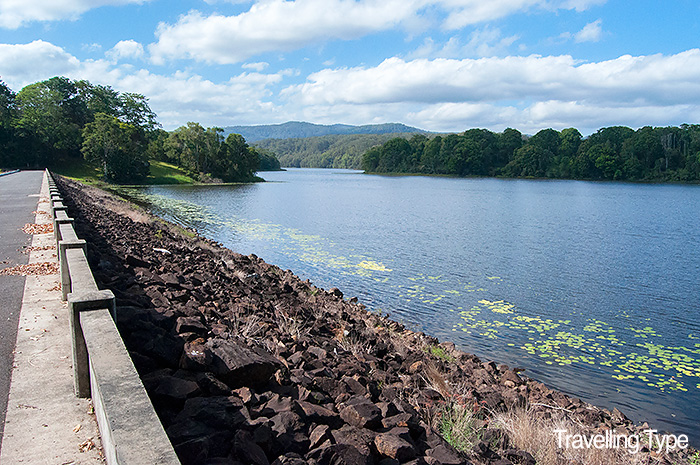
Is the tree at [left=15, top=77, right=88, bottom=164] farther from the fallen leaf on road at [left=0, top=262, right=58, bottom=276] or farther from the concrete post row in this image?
the concrete post row

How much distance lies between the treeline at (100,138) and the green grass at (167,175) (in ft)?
6.60

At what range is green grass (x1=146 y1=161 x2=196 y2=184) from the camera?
92312 mm

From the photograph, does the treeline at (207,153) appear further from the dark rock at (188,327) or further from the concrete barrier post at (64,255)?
the dark rock at (188,327)

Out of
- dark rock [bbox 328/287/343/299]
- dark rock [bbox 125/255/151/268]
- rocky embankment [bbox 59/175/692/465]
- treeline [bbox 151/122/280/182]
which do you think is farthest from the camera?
treeline [bbox 151/122/280/182]

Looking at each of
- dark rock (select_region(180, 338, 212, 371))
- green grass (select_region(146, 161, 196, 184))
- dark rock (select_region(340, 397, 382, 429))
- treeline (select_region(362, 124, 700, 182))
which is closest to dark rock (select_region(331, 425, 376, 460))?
dark rock (select_region(340, 397, 382, 429))

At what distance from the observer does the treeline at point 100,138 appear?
84.0 meters

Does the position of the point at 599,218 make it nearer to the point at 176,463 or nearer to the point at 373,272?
the point at 373,272

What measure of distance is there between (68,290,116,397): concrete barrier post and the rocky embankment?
1.66ft

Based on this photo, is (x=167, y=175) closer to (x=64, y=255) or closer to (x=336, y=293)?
(x=336, y=293)

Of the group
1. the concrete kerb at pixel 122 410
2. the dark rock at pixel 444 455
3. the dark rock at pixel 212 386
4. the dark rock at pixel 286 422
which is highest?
the concrete kerb at pixel 122 410

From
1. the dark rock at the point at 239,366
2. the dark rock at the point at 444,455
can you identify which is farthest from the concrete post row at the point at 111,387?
the dark rock at the point at 444,455

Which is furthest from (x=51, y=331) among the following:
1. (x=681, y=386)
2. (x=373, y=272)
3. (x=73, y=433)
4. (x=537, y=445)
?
(x=373, y=272)

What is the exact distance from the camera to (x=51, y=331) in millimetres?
6391

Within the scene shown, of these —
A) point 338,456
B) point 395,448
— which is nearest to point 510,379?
point 395,448
